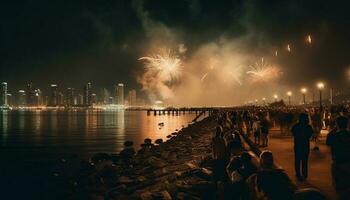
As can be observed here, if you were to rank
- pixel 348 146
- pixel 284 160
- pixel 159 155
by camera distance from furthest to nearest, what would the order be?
pixel 159 155, pixel 284 160, pixel 348 146

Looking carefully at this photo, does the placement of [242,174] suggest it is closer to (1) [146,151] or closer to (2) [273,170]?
(2) [273,170]

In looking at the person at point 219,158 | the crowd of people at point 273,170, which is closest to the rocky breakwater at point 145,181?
the person at point 219,158

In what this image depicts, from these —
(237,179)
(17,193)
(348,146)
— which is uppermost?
(348,146)

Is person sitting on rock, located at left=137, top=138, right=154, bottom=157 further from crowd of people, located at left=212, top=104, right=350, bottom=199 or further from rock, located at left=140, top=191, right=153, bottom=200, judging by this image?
crowd of people, located at left=212, top=104, right=350, bottom=199

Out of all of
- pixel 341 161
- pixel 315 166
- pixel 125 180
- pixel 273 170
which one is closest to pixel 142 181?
pixel 125 180

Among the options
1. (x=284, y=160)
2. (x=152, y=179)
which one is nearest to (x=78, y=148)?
(x=152, y=179)

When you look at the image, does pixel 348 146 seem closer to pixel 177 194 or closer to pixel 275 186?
pixel 275 186
